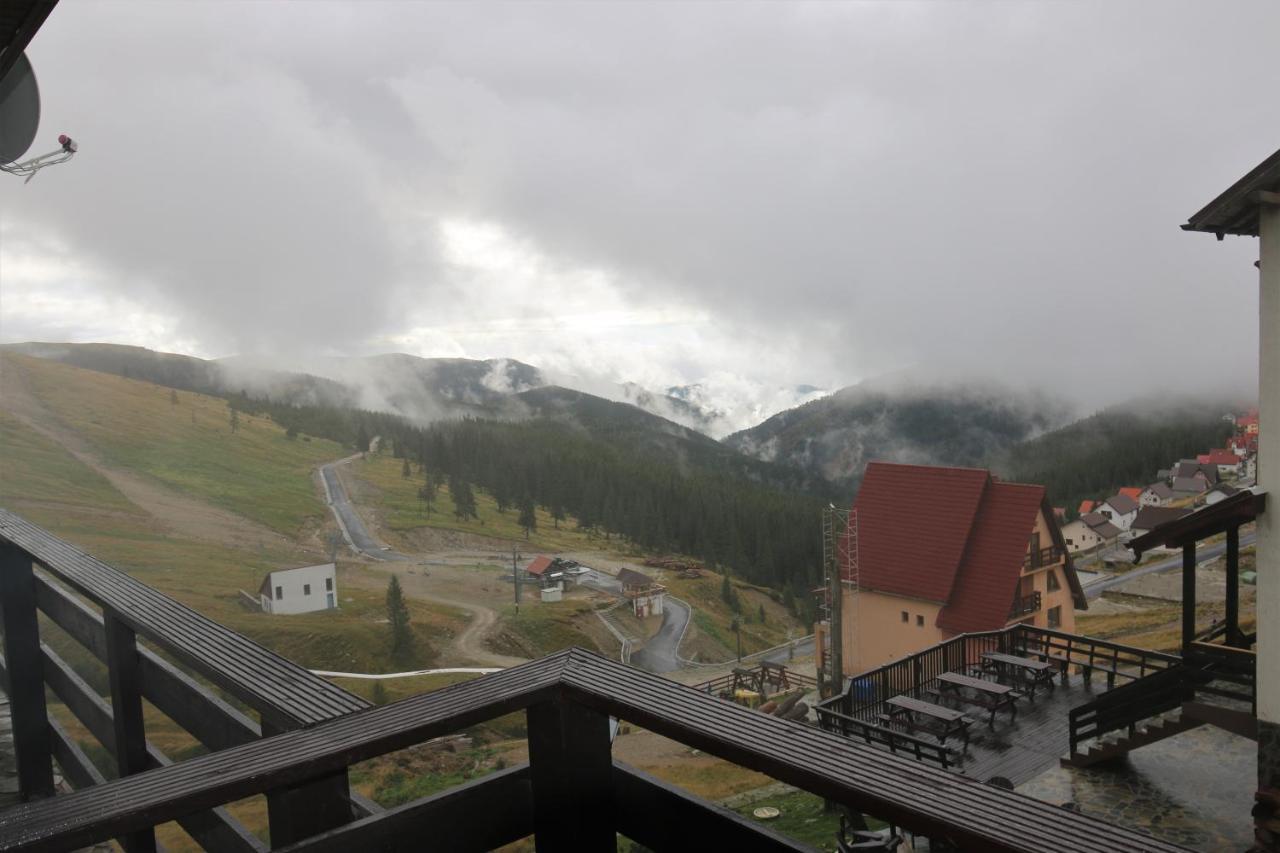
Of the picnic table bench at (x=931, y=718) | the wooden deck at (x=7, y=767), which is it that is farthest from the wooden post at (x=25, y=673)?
the picnic table bench at (x=931, y=718)

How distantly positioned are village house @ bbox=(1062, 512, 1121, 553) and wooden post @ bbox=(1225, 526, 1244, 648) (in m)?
74.9

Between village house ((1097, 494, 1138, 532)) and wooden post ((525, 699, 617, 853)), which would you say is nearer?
wooden post ((525, 699, 617, 853))

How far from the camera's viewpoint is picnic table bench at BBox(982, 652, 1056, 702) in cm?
1192

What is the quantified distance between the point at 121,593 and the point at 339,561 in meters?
56.4

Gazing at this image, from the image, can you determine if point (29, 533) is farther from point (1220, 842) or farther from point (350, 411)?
point (350, 411)

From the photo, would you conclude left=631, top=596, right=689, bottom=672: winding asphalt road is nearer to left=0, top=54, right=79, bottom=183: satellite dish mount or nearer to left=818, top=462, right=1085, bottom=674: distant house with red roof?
left=818, top=462, right=1085, bottom=674: distant house with red roof

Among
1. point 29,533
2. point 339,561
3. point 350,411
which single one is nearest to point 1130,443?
point 339,561

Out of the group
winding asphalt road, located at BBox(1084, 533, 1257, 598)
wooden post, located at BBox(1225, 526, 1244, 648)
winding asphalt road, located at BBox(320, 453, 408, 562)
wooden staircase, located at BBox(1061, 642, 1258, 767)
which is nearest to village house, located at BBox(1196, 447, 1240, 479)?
winding asphalt road, located at BBox(1084, 533, 1257, 598)

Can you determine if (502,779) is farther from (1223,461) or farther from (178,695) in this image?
(1223,461)

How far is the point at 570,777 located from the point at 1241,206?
803 cm

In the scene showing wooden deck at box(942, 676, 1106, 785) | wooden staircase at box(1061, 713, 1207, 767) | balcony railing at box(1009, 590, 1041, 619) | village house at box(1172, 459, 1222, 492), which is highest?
wooden staircase at box(1061, 713, 1207, 767)

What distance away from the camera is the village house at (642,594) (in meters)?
49.3

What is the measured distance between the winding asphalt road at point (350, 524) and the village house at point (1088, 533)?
62366 millimetres

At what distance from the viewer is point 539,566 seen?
54281mm
